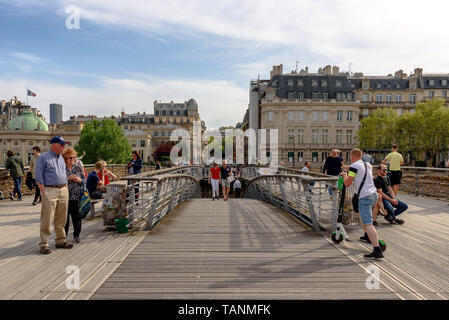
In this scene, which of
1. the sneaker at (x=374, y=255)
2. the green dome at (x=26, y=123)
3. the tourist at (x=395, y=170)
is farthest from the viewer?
the green dome at (x=26, y=123)

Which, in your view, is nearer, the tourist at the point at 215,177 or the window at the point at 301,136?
the tourist at the point at 215,177

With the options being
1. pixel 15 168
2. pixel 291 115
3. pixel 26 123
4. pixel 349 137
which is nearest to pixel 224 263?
pixel 15 168

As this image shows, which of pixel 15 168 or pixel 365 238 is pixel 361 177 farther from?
pixel 15 168

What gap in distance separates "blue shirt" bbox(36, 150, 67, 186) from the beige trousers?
0.47 feet

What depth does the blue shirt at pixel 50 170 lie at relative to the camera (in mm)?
5668

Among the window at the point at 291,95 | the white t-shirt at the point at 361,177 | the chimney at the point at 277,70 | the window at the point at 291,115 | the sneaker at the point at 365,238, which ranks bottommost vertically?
the sneaker at the point at 365,238

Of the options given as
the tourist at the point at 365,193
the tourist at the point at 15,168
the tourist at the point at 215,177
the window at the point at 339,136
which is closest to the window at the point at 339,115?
the window at the point at 339,136

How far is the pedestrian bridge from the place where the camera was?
423cm

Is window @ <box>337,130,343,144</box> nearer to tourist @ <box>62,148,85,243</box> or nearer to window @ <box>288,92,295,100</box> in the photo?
window @ <box>288,92,295,100</box>

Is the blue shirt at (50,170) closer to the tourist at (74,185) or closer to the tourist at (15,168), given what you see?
the tourist at (74,185)

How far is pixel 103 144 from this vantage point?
66.2 m

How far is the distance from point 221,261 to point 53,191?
3323mm

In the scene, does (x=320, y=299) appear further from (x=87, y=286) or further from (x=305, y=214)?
(x=305, y=214)

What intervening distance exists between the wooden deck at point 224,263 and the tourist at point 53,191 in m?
0.35
